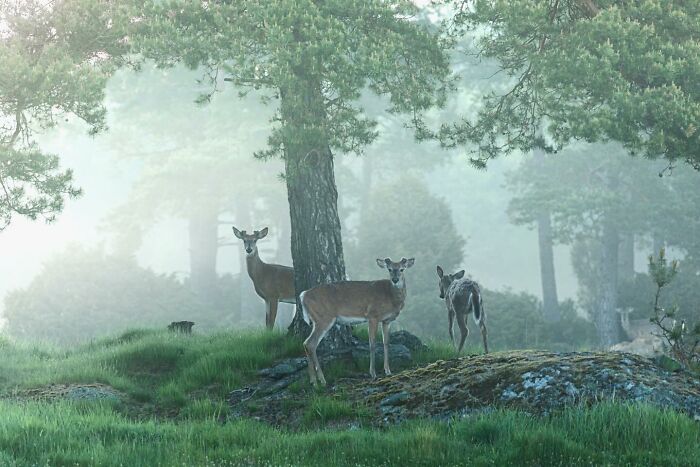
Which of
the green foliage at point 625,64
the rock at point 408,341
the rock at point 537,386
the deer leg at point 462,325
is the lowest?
the rock at point 537,386

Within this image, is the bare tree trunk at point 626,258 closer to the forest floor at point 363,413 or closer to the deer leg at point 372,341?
the forest floor at point 363,413

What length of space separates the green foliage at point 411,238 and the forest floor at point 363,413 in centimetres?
1851

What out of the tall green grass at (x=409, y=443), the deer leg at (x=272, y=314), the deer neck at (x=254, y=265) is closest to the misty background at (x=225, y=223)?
the deer neck at (x=254, y=265)

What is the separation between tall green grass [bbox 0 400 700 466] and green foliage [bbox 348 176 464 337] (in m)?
22.5

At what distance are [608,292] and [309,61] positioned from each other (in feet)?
74.3

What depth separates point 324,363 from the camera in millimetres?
14086

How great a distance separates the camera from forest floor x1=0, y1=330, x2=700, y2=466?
8.66m

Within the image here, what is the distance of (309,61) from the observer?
14.0 metres

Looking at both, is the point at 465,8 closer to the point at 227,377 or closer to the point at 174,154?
the point at 227,377

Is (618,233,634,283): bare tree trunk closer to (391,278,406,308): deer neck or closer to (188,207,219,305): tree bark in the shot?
(188,207,219,305): tree bark

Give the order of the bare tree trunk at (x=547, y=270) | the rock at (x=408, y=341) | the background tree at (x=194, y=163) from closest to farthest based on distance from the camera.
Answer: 1. the rock at (x=408, y=341)
2. the bare tree trunk at (x=547, y=270)
3. the background tree at (x=194, y=163)

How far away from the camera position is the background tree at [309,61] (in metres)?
13.9

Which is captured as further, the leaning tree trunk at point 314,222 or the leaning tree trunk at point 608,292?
the leaning tree trunk at point 608,292

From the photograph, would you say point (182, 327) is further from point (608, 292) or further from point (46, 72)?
point (608, 292)
